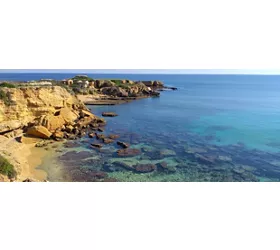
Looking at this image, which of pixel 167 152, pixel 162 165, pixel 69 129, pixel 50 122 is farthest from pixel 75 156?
pixel 167 152

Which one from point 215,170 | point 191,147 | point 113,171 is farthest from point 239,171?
point 113,171

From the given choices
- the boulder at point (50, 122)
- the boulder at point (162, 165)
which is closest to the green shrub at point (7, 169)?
the boulder at point (162, 165)

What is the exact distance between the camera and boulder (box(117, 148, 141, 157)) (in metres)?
15.7

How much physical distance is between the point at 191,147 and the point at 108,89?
33955 mm

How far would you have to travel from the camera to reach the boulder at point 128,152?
51.5ft

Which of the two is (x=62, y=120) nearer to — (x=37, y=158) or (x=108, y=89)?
(x=37, y=158)

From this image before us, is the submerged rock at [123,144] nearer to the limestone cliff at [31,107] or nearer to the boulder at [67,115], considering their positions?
the limestone cliff at [31,107]

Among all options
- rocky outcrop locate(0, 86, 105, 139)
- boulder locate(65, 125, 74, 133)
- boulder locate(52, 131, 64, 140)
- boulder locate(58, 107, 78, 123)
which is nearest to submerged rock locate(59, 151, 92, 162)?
boulder locate(52, 131, 64, 140)

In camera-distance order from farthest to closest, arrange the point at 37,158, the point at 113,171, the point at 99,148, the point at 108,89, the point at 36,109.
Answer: the point at 108,89, the point at 36,109, the point at 99,148, the point at 37,158, the point at 113,171

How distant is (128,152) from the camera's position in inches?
633

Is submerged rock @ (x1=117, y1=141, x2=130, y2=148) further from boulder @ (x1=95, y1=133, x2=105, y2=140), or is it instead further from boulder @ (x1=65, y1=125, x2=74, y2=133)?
boulder @ (x1=65, y1=125, x2=74, y2=133)

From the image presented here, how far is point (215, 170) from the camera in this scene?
45.5 feet

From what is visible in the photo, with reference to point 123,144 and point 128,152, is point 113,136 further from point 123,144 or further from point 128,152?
point 128,152

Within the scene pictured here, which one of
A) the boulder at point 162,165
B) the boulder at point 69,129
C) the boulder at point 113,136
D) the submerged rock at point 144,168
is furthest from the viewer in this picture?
the boulder at point 69,129
